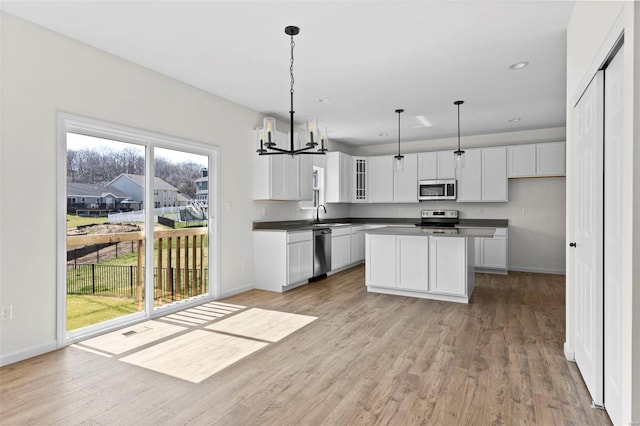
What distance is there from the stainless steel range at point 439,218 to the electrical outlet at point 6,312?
646 centimetres

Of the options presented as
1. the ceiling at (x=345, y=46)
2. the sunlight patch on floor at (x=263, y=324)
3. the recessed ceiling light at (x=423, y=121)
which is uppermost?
the recessed ceiling light at (x=423, y=121)

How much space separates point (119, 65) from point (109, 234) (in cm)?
168

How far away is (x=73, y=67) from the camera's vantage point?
10.3ft

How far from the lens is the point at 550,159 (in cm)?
615

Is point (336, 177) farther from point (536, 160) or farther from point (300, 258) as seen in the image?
point (536, 160)

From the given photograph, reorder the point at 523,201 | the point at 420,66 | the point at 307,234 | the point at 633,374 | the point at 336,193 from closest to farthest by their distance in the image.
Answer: the point at 633,374, the point at 420,66, the point at 307,234, the point at 523,201, the point at 336,193

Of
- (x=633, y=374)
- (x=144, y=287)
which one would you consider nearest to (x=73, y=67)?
(x=144, y=287)

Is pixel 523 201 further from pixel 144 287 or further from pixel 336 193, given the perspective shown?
pixel 144 287

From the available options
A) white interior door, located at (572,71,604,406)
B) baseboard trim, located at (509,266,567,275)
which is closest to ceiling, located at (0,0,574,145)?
white interior door, located at (572,71,604,406)

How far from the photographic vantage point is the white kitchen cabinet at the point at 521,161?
246 inches

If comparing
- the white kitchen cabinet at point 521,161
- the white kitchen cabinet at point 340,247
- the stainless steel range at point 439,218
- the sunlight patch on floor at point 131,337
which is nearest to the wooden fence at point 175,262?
the sunlight patch on floor at point 131,337

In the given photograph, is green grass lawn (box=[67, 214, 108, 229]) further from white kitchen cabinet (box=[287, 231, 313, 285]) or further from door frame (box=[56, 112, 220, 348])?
white kitchen cabinet (box=[287, 231, 313, 285])

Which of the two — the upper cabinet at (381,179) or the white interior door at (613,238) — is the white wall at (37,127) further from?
the upper cabinet at (381,179)

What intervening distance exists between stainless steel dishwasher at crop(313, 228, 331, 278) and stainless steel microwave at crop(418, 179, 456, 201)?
2.31m
